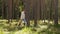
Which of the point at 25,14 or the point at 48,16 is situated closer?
the point at 25,14

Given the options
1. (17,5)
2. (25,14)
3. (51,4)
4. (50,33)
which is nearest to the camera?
(50,33)

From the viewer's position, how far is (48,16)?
17125 millimetres

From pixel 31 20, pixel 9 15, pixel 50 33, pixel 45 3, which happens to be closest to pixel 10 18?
pixel 9 15

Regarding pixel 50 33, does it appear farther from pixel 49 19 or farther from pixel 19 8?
pixel 19 8

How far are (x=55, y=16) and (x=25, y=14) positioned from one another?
6.81ft

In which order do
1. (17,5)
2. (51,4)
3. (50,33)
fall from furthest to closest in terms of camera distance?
(17,5) → (51,4) → (50,33)

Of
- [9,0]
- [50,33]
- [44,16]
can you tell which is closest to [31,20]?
[44,16]

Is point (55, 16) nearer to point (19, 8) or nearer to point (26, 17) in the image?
point (26, 17)

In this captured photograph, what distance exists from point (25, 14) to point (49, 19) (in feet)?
5.91

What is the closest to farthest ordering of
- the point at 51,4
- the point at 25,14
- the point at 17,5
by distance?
the point at 25,14
the point at 51,4
the point at 17,5

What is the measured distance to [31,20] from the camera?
57.1ft

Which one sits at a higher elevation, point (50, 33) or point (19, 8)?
point (19, 8)

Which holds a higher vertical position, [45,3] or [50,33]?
[45,3]

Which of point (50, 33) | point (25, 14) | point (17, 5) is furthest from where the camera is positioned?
point (17, 5)
